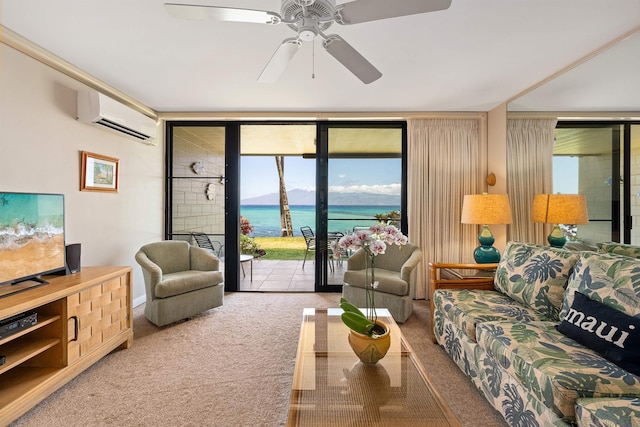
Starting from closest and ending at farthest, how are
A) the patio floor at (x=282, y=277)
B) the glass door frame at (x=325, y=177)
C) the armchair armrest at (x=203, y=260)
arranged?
the armchair armrest at (x=203, y=260)
the glass door frame at (x=325, y=177)
the patio floor at (x=282, y=277)

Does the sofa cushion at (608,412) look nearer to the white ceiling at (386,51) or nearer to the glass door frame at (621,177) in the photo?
the glass door frame at (621,177)

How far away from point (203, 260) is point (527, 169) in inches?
149

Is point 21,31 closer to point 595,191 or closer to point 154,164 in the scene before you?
point 154,164

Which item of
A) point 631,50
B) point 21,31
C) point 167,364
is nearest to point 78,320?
point 167,364

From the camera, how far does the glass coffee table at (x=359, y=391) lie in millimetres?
1207

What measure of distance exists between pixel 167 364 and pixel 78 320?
703mm

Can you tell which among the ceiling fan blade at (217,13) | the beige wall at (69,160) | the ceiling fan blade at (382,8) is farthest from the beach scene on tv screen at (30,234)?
the ceiling fan blade at (382,8)

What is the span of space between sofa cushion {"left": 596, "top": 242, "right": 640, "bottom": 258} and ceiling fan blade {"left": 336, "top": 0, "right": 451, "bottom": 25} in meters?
2.02

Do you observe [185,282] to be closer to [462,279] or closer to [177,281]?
[177,281]

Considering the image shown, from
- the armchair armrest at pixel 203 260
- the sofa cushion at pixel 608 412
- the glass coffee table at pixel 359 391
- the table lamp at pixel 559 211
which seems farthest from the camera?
the armchair armrest at pixel 203 260

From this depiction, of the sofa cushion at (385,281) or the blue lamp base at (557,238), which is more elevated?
the blue lamp base at (557,238)

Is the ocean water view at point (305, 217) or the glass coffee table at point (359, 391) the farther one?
the ocean water view at point (305, 217)

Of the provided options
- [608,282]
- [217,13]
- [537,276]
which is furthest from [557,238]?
[217,13]

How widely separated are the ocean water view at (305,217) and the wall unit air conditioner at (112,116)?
8.28ft
